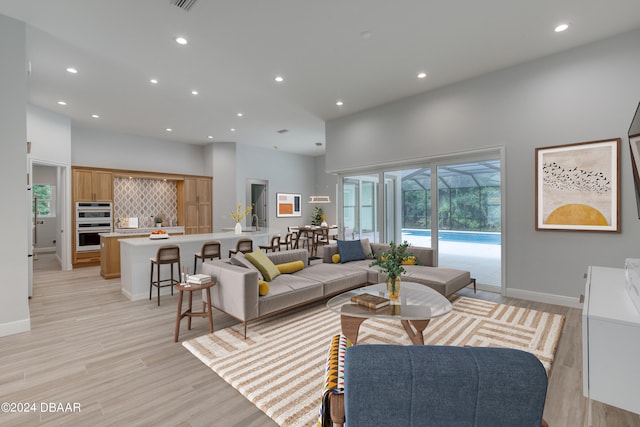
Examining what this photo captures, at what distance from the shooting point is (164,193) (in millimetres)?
9008

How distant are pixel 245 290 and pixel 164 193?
23.9 ft

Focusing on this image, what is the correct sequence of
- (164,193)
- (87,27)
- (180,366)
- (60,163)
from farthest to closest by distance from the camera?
(164,193) < (60,163) < (87,27) < (180,366)

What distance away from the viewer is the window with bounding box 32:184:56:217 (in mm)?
9188

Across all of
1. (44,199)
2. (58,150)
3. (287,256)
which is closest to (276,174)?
(58,150)

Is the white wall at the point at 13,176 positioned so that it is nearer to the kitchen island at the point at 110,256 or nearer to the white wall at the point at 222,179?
the kitchen island at the point at 110,256

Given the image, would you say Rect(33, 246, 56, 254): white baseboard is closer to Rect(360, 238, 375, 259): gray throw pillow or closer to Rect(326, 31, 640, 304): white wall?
Rect(360, 238, 375, 259): gray throw pillow

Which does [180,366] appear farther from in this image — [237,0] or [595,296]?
[237,0]

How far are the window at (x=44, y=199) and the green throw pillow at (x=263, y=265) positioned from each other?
949cm

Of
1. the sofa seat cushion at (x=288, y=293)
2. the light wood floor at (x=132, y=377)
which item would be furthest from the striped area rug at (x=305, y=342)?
the sofa seat cushion at (x=288, y=293)

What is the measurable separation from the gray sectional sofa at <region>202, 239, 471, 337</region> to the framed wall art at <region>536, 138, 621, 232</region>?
5.03 feet

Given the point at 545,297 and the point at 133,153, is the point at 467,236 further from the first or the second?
the point at 133,153

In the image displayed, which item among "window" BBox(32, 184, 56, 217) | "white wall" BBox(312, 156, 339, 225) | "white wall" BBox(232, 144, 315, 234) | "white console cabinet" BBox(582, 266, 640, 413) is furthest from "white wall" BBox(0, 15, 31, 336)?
"white wall" BBox(312, 156, 339, 225)

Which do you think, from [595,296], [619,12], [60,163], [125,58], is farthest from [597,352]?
[60,163]

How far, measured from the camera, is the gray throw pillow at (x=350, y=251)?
524 cm
